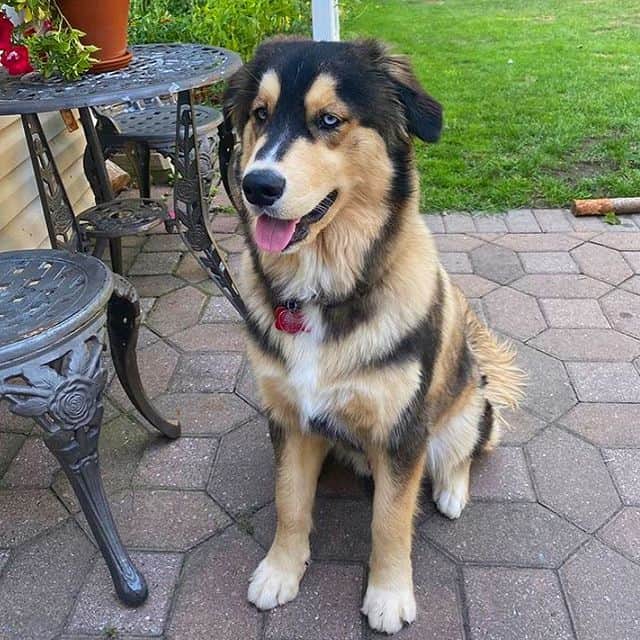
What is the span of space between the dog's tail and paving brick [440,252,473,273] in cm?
107

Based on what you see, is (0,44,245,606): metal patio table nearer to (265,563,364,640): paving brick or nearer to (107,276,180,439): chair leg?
(107,276,180,439): chair leg

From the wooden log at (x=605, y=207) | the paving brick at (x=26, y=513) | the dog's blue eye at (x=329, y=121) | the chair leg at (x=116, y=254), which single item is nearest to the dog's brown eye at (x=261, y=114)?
the dog's blue eye at (x=329, y=121)

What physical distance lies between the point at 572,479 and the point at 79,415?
1.74 meters

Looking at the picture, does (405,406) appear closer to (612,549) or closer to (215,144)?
(612,549)

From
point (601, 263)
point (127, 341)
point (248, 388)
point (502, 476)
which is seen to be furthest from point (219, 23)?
point (502, 476)

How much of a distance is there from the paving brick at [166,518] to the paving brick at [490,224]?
2791mm

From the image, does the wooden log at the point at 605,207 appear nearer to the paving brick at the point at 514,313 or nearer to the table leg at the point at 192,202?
the paving brick at the point at 514,313

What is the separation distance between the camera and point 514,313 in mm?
3500

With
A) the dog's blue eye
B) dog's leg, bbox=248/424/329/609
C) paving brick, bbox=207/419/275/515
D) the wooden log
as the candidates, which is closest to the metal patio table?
paving brick, bbox=207/419/275/515

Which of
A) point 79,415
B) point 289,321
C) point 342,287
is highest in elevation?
point 342,287

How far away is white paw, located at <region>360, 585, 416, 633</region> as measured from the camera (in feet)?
6.27

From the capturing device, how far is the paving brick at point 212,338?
131 inches

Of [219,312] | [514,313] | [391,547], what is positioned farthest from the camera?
[219,312]

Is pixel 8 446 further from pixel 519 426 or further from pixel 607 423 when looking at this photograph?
pixel 607 423
